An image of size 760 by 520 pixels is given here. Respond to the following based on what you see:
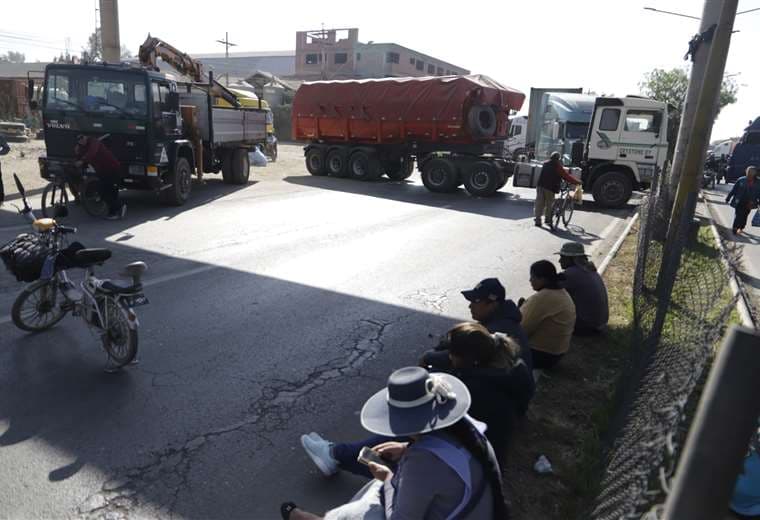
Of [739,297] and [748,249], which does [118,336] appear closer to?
[739,297]

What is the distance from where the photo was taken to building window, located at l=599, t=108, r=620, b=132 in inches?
610

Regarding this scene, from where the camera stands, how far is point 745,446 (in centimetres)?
100

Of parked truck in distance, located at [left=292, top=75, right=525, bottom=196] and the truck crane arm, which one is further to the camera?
parked truck in distance, located at [left=292, top=75, right=525, bottom=196]

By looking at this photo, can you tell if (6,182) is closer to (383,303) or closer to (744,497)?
(383,303)

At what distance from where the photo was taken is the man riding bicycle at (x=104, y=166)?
1015 cm

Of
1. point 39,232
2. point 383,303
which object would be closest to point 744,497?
point 383,303

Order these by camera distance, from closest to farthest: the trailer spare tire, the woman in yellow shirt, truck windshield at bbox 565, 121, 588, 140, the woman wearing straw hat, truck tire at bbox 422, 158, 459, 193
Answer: the woman wearing straw hat
the woman in yellow shirt
the trailer spare tire
truck tire at bbox 422, 158, 459, 193
truck windshield at bbox 565, 121, 588, 140

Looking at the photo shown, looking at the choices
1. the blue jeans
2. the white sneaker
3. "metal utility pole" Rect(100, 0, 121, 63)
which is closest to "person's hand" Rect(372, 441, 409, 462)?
the blue jeans

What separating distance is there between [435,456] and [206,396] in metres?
2.71

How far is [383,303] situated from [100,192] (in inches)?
263

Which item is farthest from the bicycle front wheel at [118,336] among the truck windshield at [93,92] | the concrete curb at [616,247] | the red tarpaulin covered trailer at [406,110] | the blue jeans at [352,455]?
the red tarpaulin covered trailer at [406,110]

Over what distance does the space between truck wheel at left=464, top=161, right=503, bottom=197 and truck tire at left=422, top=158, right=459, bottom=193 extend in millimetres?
442

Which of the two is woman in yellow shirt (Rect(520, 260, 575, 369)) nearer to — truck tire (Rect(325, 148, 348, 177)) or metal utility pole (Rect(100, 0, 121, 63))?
truck tire (Rect(325, 148, 348, 177))

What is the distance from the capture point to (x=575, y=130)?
68.6 ft
